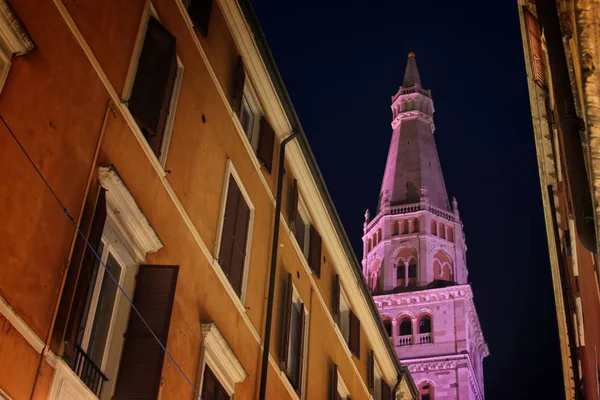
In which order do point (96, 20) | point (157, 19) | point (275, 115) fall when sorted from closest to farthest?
point (96, 20) < point (157, 19) < point (275, 115)

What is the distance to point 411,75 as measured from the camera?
259ft

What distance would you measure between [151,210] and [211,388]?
289 centimetres

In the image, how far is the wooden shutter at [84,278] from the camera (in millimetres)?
9109

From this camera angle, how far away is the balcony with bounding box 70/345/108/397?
947 cm

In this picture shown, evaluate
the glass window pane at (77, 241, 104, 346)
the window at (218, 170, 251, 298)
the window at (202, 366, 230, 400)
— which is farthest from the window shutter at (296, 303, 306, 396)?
the glass window pane at (77, 241, 104, 346)

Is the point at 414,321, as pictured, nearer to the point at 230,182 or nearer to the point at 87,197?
the point at 230,182

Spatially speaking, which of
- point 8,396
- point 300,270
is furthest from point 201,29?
point 8,396

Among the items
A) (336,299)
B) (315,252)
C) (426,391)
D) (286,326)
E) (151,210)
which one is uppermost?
(426,391)

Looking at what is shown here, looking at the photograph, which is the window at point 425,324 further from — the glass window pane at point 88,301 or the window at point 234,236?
the glass window pane at point 88,301

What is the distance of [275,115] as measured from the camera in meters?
17.4

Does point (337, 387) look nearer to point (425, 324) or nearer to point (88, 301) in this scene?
point (88, 301)

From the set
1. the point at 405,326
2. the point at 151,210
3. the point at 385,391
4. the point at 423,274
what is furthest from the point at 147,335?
the point at 423,274

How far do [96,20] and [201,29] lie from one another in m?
3.29

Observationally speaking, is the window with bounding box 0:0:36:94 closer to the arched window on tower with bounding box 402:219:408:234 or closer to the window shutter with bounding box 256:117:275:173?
the window shutter with bounding box 256:117:275:173
